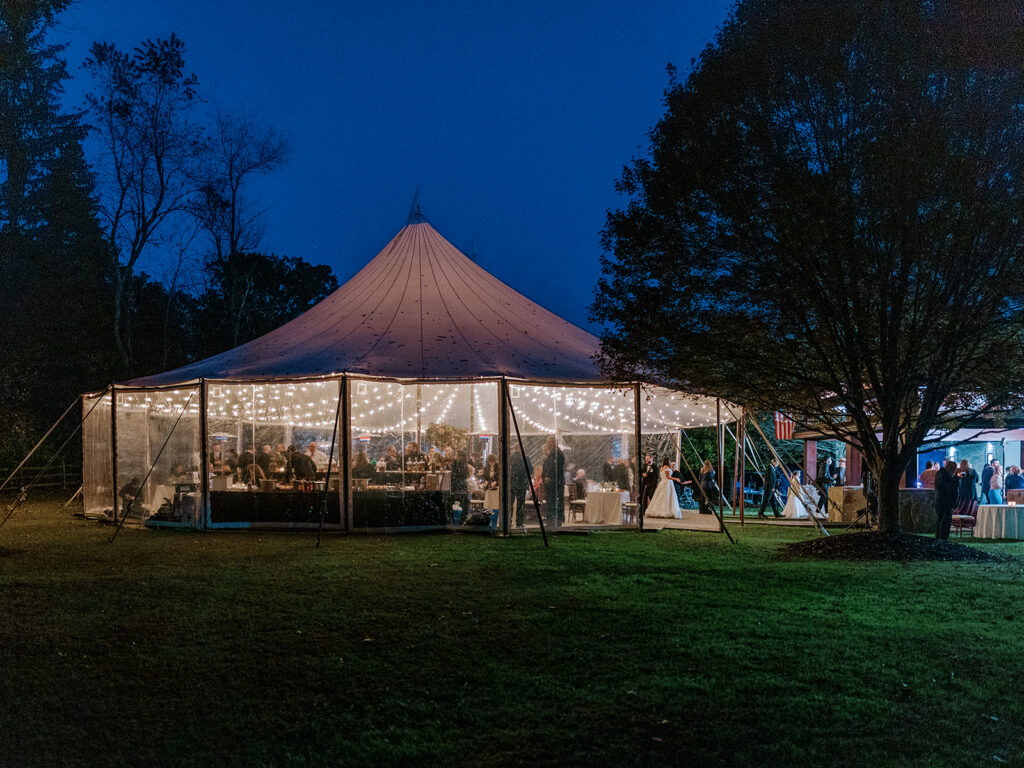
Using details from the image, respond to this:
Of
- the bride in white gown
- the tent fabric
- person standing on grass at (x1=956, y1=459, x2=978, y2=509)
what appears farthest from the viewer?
the bride in white gown

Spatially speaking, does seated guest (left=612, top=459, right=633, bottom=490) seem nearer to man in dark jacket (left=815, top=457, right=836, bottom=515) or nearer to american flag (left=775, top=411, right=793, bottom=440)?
man in dark jacket (left=815, top=457, right=836, bottom=515)

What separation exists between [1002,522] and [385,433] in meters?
9.39

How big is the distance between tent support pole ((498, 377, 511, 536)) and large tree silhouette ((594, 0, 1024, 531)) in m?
1.79

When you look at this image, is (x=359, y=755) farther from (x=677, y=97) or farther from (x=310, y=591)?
(x=677, y=97)

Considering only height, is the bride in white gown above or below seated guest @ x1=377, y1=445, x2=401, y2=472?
below

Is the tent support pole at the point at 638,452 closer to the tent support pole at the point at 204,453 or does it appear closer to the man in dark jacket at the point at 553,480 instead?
the man in dark jacket at the point at 553,480

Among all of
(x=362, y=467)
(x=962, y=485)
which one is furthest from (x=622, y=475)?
(x=962, y=485)

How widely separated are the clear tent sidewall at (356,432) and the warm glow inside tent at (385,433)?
0.02 m

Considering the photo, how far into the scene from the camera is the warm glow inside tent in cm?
1247

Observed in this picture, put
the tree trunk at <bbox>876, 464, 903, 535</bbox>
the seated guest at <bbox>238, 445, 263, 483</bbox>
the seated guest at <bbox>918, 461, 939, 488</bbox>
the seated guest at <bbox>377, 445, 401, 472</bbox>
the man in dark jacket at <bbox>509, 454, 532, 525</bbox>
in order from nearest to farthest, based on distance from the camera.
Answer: the tree trunk at <bbox>876, 464, 903, 535</bbox>
the man in dark jacket at <bbox>509, 454, 532, 525</bbox>
the seated guest at <bbox>377, 445, 401, 472</bbox>
the seated guest at <bbox>238, 445, 263, 483</bbox>
the seated guest at <bbox>918, 461, 939, 488</bbox>

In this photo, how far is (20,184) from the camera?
24172mm

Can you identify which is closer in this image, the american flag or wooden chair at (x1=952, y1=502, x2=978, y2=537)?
wooden chair at (x1=952, y1=502, x2=978, y2=537)

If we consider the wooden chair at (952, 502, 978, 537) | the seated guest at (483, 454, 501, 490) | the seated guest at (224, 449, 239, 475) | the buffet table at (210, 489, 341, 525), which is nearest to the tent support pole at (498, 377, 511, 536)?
the seated guest at (483, 454, 501, 490)

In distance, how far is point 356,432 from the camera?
12648 millimetres
